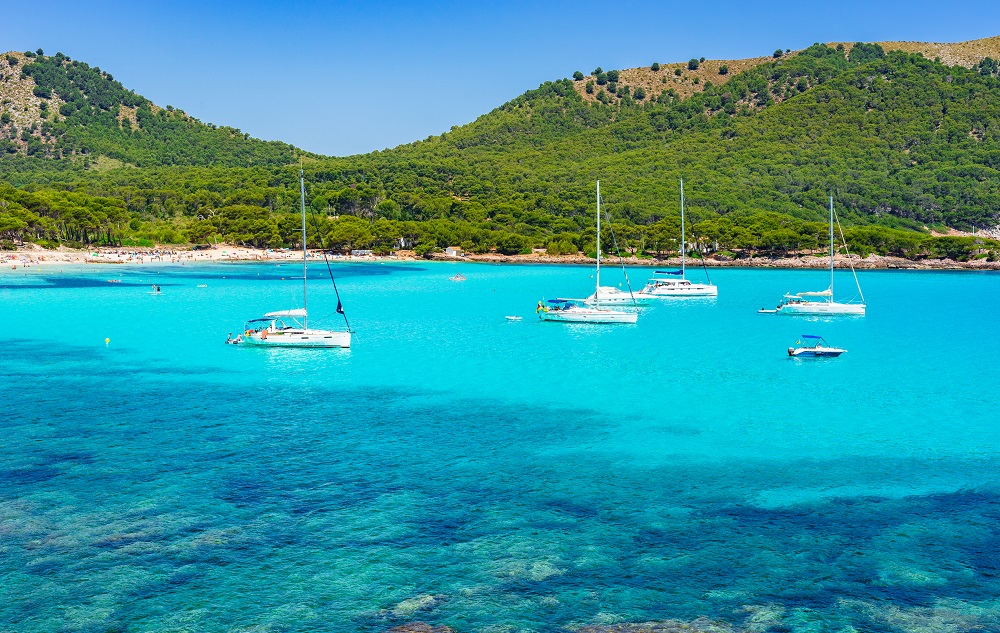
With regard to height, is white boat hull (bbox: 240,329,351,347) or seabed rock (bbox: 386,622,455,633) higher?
white boat hull (bbox: 240,329,351,347)

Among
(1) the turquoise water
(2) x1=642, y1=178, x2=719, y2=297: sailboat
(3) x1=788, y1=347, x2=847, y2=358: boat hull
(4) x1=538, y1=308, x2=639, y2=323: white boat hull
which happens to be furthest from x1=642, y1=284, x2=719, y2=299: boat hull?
(3) x1=788, y1=347, x2=847, y2=358: boat hull

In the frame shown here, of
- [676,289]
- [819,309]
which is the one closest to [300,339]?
[819,309]

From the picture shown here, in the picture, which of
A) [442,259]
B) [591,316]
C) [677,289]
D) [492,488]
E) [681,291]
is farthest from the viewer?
[442,259]

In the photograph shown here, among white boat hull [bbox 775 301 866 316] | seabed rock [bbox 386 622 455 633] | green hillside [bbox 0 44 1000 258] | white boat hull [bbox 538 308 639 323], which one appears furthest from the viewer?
green hillside [bbox 0 44 1000 258]

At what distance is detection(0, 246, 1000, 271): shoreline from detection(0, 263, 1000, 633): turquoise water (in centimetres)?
8843

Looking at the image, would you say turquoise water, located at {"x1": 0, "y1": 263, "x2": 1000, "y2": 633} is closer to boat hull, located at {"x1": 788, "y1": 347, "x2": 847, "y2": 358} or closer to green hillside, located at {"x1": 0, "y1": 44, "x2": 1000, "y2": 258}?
boat hull, located at {"x1": 788, "y1": 347, "x2": 847, "y2": 358}

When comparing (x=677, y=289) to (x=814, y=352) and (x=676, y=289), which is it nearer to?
(x=676, y=289)

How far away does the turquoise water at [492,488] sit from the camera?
15.1m

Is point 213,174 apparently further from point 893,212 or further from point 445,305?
point 893,212

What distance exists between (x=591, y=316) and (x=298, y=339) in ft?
74.6

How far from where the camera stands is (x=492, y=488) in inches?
851

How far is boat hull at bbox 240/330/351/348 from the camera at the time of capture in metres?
45.6

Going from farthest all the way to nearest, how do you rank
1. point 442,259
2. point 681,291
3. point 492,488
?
1. point 442,259
2. point 681,291
3. point 492,488

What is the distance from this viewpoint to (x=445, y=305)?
75500 millimetres
